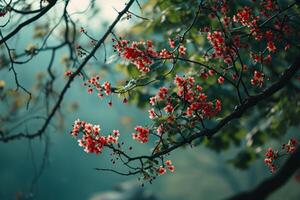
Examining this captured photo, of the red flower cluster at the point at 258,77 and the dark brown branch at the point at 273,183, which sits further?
the red flower cluster at the point at 258,77

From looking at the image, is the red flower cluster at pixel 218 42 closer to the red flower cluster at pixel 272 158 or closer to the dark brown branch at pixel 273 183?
the red flower cluster at pixel 272 158

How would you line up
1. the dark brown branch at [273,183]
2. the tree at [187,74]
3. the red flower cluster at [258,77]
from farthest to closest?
the red flower cluster at [258,77] → the tree at [187,74] → the dark brown branch at [273,183]

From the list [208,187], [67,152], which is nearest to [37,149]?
[67,152]

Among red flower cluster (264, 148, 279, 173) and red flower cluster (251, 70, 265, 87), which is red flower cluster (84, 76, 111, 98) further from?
red flower cluster (264, 148, 279, 173)

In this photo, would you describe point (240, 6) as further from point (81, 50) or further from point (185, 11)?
point (81, 50)

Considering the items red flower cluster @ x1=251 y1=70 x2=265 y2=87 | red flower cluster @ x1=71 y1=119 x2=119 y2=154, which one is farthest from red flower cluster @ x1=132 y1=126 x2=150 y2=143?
red flower cluster @ x1=251 y1=70 x2=265 y2=87

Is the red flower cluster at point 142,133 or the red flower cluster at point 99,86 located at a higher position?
the red flower cluster at point 99,86

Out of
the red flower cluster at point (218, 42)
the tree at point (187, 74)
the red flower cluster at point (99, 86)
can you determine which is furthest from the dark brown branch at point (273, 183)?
the red flower cluster at point (99, 86)

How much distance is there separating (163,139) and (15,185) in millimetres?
26287

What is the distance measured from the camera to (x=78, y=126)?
544cm

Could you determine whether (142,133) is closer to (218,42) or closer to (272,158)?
(218,42)

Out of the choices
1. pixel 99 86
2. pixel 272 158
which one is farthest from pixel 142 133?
pixel 272 158

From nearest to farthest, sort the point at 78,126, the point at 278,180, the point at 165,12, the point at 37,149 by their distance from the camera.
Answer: the point at 278,180
the point at 78,126
the point at 165,12
the point at 37,149

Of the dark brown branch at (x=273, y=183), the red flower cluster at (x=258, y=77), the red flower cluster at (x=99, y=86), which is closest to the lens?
the dark brown branch at (x=273, y=183)
